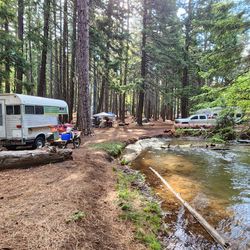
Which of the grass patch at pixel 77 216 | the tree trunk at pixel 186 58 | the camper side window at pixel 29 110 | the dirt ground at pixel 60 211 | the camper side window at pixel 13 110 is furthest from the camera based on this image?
the tree trunk at pixel 186 58

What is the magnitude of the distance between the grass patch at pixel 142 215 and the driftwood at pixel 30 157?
240cm

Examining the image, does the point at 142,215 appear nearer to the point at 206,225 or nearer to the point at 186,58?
the point at 206,225

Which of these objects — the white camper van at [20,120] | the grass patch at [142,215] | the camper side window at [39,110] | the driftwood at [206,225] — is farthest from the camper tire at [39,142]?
the driftwood at [206,225]

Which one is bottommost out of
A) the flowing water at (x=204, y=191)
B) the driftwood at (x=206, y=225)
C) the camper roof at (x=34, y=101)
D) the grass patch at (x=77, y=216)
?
the flowing water at (x=204, y=191)

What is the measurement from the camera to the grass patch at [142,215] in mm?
4930

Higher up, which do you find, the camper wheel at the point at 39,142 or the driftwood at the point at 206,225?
the camper wheel at the point at 39,142

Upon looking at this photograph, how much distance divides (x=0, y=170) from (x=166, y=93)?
22417mm

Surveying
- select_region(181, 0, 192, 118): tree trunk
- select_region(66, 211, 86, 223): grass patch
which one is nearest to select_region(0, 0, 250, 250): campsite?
select_region(66, 211, 86, 223): grass patch

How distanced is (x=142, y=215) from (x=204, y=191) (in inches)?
126

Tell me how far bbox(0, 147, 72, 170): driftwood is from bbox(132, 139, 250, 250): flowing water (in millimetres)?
3111

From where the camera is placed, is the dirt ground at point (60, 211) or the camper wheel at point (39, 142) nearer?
the dirt ground at point (60, 211)

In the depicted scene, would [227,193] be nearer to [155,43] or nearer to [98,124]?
[98,124]

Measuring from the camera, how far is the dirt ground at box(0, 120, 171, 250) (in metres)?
3.98

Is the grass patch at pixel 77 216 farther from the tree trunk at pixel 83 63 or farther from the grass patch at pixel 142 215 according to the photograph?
the tree trunk at pixel 83 63
